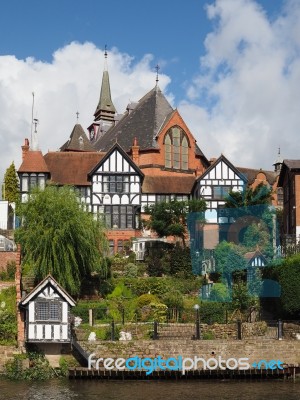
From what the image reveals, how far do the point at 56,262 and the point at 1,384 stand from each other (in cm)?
922

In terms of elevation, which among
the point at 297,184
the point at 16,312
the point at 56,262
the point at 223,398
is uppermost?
the point at 297,184

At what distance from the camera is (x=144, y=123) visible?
65.9 m

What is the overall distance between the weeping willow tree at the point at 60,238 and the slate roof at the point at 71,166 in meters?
16.1

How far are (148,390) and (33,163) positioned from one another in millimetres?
32264

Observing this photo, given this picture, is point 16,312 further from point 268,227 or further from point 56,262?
point 268,227

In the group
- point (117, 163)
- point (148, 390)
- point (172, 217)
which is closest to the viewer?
point (148, 390)

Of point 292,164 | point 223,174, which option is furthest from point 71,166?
→ point 292,164

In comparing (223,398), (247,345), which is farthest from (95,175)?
(223,398)

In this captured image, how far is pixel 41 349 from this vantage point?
108 ft

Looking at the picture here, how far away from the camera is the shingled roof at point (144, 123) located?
64438mm

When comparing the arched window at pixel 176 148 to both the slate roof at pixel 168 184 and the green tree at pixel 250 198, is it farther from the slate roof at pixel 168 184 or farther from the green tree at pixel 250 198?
the green tree at pixel 250 198

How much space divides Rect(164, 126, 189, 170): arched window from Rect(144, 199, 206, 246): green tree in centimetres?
1359

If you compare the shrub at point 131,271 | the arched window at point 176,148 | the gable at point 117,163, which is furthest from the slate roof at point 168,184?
the shrub at point 131,271

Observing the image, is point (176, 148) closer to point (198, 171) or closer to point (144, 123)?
point (198, 171)
